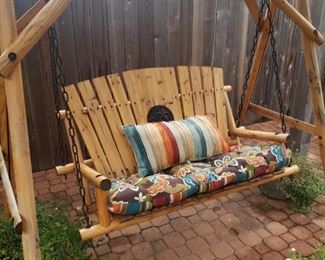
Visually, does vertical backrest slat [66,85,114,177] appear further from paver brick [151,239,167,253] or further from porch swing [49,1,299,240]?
paver brick [151,239,167,253]

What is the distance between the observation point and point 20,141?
1696 mm

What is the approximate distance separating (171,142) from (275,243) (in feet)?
3.73

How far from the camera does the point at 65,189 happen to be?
3.50 metres

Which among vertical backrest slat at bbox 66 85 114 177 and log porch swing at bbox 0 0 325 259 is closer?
log porch swing at bbox 0 0 325 259

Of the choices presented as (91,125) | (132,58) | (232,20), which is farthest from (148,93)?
(232,20)

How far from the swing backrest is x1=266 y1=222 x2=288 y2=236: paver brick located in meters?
0.86

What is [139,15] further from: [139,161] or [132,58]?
[139,161]

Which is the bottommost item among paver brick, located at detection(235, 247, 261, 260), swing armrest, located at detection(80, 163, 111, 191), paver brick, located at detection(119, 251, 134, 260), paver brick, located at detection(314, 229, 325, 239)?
paver brick, located at detection(314, 229, 325, 239)

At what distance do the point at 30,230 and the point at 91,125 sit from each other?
38.6 inches

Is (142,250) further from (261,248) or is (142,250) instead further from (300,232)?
(300,232)

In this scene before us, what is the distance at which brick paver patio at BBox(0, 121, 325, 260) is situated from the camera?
258cm

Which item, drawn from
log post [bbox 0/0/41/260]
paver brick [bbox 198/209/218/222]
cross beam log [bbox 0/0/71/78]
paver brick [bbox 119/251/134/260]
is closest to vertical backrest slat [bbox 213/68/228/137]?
paver brick [bbox 198/209/218/222]

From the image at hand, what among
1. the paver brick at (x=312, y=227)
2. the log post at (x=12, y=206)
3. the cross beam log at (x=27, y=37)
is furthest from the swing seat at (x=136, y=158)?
the cross beam log at (x=27, y=37)

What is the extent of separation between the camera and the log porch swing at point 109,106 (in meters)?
1.66
